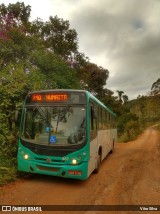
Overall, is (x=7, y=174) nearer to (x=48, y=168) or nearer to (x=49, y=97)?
(x=48, y=168)

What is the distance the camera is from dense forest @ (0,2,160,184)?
34.5 feet

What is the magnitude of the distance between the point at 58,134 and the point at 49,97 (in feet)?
4.62

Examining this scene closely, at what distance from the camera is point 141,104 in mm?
98875

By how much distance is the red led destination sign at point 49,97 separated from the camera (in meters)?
9.09

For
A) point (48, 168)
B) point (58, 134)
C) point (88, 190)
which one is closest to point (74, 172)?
point (88, 190)

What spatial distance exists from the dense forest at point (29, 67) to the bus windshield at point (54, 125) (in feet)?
4.77

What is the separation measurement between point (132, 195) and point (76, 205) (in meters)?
1.88

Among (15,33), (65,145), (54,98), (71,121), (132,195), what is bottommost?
(132,195)

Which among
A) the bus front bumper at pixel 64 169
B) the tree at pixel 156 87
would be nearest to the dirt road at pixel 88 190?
the bus front bumper at pixel 64 169

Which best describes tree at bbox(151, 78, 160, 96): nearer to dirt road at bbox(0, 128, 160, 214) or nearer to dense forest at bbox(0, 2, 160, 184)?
dense forest at bbox(0, 2, 160, 184)

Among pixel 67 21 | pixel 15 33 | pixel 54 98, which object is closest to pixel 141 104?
pixel 67 21

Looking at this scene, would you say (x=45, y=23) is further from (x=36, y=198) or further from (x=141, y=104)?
(x=141, y=104)

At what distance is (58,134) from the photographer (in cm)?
859

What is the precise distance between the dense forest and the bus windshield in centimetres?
145
